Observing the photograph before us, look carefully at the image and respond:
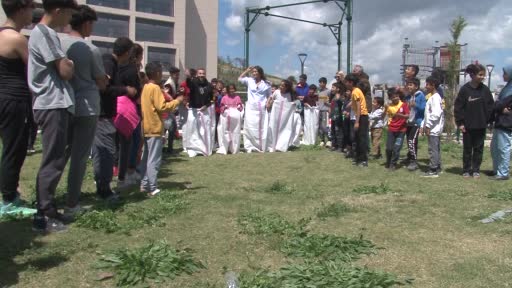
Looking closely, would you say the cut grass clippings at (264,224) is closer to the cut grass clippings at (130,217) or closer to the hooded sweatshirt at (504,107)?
the cut grass clippings at (130,217)

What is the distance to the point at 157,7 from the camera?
6134cm

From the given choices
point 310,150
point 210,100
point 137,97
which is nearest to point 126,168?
point 137,97

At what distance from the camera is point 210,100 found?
35.3 feet

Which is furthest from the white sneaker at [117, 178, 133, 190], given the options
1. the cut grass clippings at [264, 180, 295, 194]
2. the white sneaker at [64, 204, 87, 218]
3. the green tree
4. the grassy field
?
the green tree

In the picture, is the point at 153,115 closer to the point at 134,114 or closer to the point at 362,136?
the point at 134,114

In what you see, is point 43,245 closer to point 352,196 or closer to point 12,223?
point 12,223

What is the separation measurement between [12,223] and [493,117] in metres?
7.14

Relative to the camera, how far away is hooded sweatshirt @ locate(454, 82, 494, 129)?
7828 mm

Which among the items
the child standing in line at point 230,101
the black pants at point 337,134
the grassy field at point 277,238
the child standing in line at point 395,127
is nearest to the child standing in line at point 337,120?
the black pants at point 337,134

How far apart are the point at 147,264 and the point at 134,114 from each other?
10.4 ft

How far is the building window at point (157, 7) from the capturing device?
60138mm

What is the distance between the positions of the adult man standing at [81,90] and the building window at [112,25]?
54.3 metres

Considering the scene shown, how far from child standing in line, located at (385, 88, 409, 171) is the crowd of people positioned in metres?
0.02

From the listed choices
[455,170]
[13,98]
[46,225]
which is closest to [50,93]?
[13,98]
